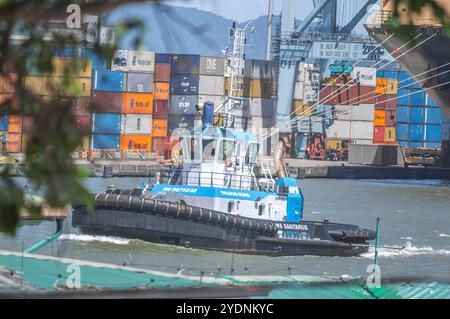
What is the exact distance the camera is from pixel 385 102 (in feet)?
212

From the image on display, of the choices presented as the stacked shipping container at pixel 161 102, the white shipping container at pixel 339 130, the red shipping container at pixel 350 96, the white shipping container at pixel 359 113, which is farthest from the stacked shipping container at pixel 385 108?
the stacked shipping container at pixel 161 102

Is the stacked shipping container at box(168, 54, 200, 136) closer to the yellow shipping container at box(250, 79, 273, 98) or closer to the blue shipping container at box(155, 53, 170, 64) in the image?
the blue shipping container at box(155, 53, 170, 64)

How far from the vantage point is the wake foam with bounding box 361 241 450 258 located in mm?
19119

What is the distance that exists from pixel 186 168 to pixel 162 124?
122ft

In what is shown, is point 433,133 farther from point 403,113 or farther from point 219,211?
point 219,211

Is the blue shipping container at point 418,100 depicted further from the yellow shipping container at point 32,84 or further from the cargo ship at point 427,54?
the yellow shipping container at point 32,84

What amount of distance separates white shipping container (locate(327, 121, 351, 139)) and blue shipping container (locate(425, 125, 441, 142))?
5.13 meters

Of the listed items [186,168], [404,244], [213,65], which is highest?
[213,65]

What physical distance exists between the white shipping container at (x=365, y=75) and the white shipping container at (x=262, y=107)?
5.46m

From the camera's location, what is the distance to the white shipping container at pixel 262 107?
5984cm

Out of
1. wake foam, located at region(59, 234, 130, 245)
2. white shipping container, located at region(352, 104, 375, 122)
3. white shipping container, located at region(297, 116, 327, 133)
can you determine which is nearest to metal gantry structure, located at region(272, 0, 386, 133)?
white shipping container, located at region(297, 116, 327, 133)

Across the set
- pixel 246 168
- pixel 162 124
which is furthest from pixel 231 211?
pixel 162 124

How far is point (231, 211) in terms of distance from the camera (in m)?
18.0
